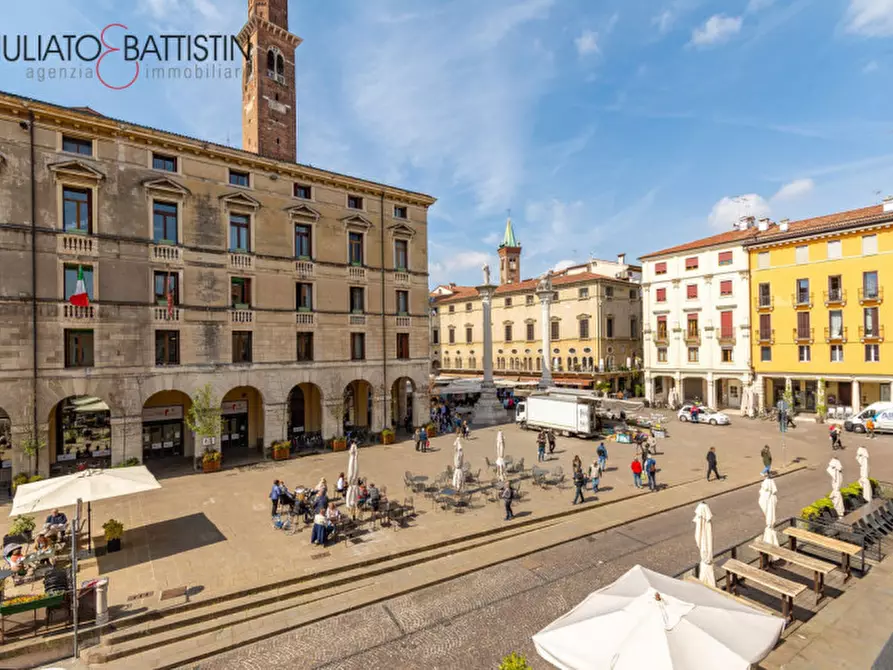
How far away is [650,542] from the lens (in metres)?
15.2

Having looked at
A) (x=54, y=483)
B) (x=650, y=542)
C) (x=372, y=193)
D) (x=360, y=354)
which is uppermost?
(x=372, y=193)

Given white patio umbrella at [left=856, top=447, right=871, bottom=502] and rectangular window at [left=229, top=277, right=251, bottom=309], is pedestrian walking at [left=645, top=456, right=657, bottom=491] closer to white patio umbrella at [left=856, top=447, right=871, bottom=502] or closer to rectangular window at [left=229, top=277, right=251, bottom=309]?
white patio umbrella at [left=856, top=447, right=871, bottom=502]

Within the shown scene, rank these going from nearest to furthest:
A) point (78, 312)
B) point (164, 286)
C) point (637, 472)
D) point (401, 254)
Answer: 1. point (637, 472)
2. point (78, 312)
3. point (164, 286)
4. point (401, 254)

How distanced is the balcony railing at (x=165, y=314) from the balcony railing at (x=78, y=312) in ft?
8.17

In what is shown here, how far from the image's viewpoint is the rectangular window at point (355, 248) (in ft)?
103

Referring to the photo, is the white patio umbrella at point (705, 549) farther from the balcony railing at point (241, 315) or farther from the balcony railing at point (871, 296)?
the balcony railing at point (871, 296)

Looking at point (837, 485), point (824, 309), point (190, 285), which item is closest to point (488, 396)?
point (190, 285)

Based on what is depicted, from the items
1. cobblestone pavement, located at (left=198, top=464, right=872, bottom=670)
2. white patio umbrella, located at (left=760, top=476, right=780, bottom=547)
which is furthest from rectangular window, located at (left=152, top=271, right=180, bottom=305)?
white patio umbrella, located at (left=760, top=476, right=780, bottom=547)

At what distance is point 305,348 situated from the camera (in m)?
29.7

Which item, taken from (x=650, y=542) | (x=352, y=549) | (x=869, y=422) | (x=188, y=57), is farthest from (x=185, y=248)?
(x=869, y=422)

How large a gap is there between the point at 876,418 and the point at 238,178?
4757cm

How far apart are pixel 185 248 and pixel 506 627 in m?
24.4

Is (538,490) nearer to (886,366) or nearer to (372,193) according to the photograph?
(372,193)

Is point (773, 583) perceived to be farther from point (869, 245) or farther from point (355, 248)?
point (869, 245)
